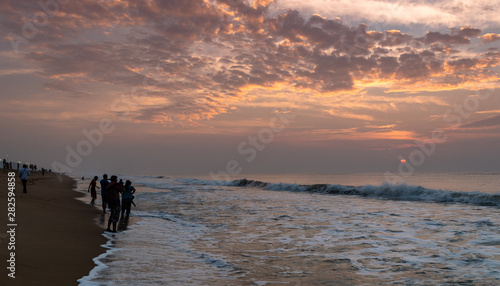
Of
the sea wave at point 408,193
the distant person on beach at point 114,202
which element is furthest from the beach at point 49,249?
the sea wave at point 408,193

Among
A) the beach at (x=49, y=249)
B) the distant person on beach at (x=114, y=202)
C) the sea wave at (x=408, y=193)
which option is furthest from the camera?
the sea wave at (x=408, y=193)

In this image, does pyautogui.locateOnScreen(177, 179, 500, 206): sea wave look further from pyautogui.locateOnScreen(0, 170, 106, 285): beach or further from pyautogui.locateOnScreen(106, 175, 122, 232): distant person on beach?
pyautogui.locateOnScreen(0, 170, 106, 285): beach

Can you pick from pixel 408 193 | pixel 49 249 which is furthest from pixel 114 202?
pixel 408 193

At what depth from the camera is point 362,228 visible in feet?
52.7

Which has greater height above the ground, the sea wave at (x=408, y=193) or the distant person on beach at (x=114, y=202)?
the distant person on beach at (x=114, y=202)

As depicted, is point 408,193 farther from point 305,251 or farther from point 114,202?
point 114,202

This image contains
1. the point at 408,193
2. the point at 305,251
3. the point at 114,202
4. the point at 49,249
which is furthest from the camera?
the point at 408,193

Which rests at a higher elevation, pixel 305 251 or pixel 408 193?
pixel 305 251

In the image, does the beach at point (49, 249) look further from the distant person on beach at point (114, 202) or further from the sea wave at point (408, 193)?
the sea wave at point (408, 193)

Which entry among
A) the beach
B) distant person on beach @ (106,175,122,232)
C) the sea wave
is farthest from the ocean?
the sea wave

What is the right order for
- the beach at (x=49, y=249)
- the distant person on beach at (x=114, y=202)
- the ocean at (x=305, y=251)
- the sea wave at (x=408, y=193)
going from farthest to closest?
the sea wave at (x=408, y=193), the distant person on beach at (x=114, y=202), the ocean at (x=305, y=251), the beach at (x=49, y=249)

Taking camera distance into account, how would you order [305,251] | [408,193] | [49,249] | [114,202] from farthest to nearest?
[408,193], [114,202], [305,251], [49,249]

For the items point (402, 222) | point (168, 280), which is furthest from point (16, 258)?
point (402, 222)

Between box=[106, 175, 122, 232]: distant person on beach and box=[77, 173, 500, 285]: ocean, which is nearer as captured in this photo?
box=[77, 173, 500, 285]: ocean
